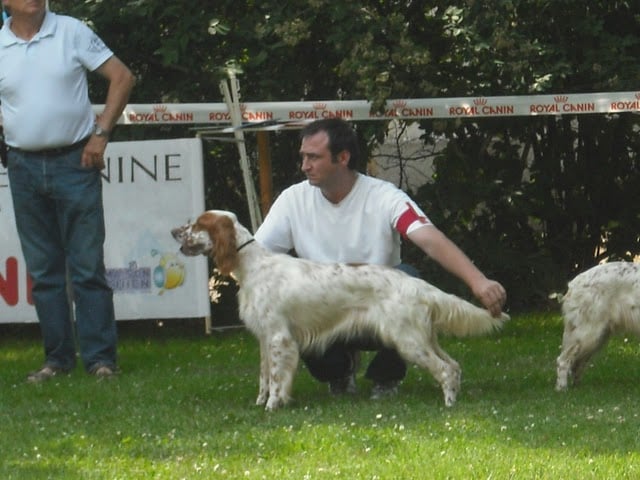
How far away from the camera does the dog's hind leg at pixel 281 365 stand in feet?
21.0

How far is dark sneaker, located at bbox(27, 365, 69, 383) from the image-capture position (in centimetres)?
747

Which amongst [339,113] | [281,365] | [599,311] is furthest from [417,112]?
[281,365]

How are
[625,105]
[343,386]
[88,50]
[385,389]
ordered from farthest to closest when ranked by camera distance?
[625,105]
[88,50]
[343,386]
[385,389]

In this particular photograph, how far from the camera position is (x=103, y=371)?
24.7ft

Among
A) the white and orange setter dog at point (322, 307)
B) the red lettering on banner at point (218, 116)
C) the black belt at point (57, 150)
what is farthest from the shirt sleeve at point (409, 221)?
the red lettering on banner at point (218, 116)

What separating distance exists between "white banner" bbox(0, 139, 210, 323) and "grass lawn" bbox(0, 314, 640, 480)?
85 centimetres

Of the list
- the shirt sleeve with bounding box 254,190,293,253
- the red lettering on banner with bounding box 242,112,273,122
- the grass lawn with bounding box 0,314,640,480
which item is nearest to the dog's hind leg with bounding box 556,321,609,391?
the grass lawn with bounding box 0,314,640,480

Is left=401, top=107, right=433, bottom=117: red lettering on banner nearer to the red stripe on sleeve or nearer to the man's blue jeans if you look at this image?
the man's blue jeans

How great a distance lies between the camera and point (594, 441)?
5.36 m

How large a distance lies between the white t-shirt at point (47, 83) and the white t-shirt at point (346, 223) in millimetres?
1255

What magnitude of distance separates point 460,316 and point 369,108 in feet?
9.99

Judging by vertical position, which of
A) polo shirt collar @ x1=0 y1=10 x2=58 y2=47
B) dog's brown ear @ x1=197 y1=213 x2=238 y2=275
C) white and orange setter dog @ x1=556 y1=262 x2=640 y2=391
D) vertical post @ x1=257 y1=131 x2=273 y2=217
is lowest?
white and orange setter dog @ x1=556 y1=262 x2=640 y2=391

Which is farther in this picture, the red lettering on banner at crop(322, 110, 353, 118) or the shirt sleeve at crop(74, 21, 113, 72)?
the red lettering on banner at crop(322, 110, 353, 118)

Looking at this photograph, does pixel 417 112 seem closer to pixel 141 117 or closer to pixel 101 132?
pixel 141 117
